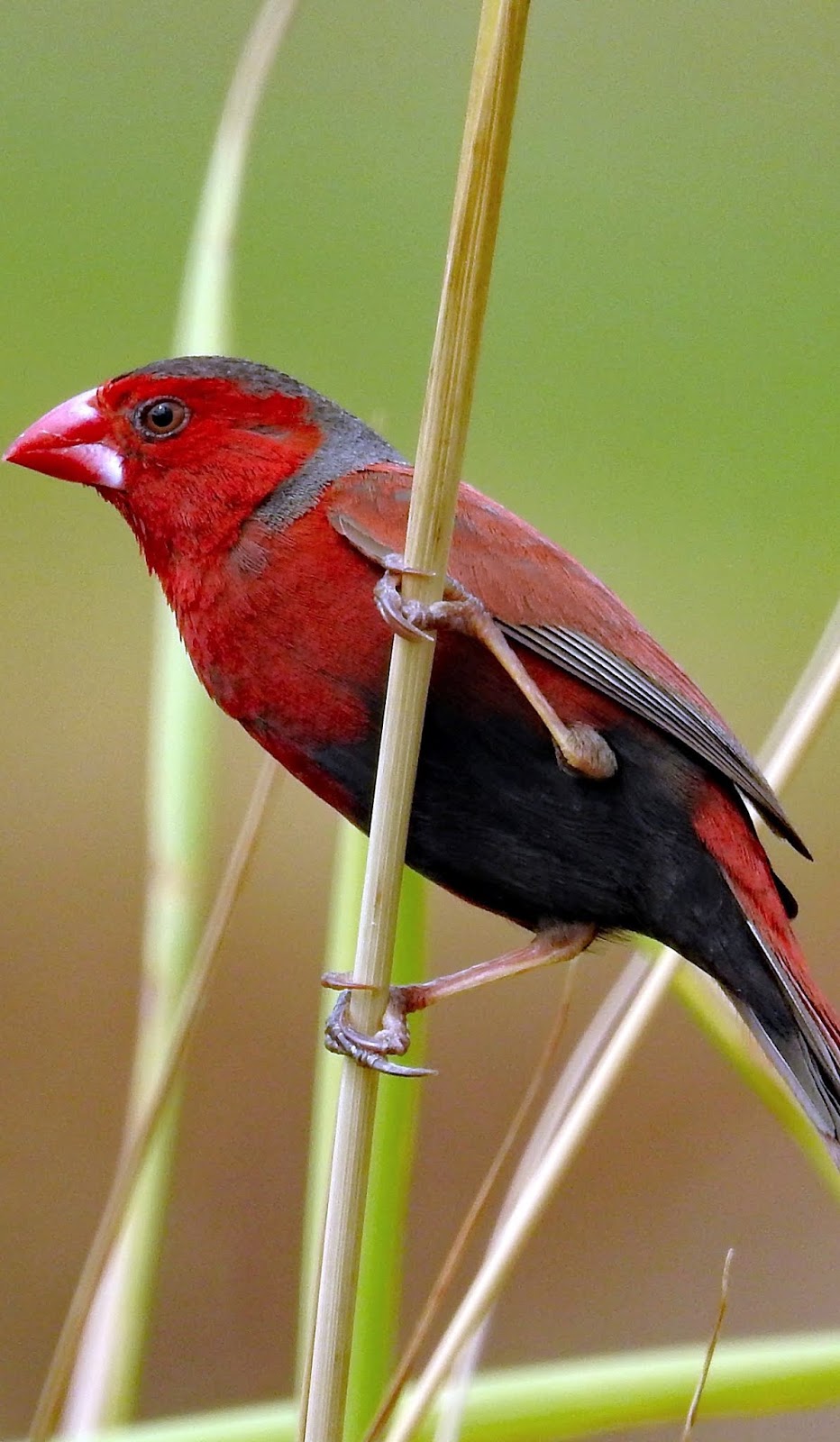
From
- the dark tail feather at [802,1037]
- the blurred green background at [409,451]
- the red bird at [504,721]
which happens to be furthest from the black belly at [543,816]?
the blurred green background at [409,451]

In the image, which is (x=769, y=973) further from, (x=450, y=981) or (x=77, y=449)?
(x=77, y=449)

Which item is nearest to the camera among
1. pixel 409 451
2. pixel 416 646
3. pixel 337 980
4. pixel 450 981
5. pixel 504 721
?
pixel 416 646

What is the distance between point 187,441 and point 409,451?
3774mm

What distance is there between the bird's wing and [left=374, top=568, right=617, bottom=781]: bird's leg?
5 cm

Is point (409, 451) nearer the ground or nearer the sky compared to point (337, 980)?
nearer the ground

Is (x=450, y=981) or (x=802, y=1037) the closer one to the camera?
(x=802, y=1037)

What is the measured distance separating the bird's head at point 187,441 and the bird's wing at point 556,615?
14 centimetres

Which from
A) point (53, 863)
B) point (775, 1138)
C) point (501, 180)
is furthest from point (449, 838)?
point (53, 863)

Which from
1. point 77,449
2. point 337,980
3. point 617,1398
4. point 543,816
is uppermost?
point 77,449

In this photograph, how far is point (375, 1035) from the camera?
142 cm

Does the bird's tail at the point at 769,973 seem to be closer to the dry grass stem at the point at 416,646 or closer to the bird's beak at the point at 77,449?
the dry grass stem at the point at 416,646

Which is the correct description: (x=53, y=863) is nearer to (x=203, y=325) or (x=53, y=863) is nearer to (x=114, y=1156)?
(x=114, y=1156)

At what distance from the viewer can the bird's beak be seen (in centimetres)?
193

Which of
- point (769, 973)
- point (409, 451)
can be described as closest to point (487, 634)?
point (769, 973)
